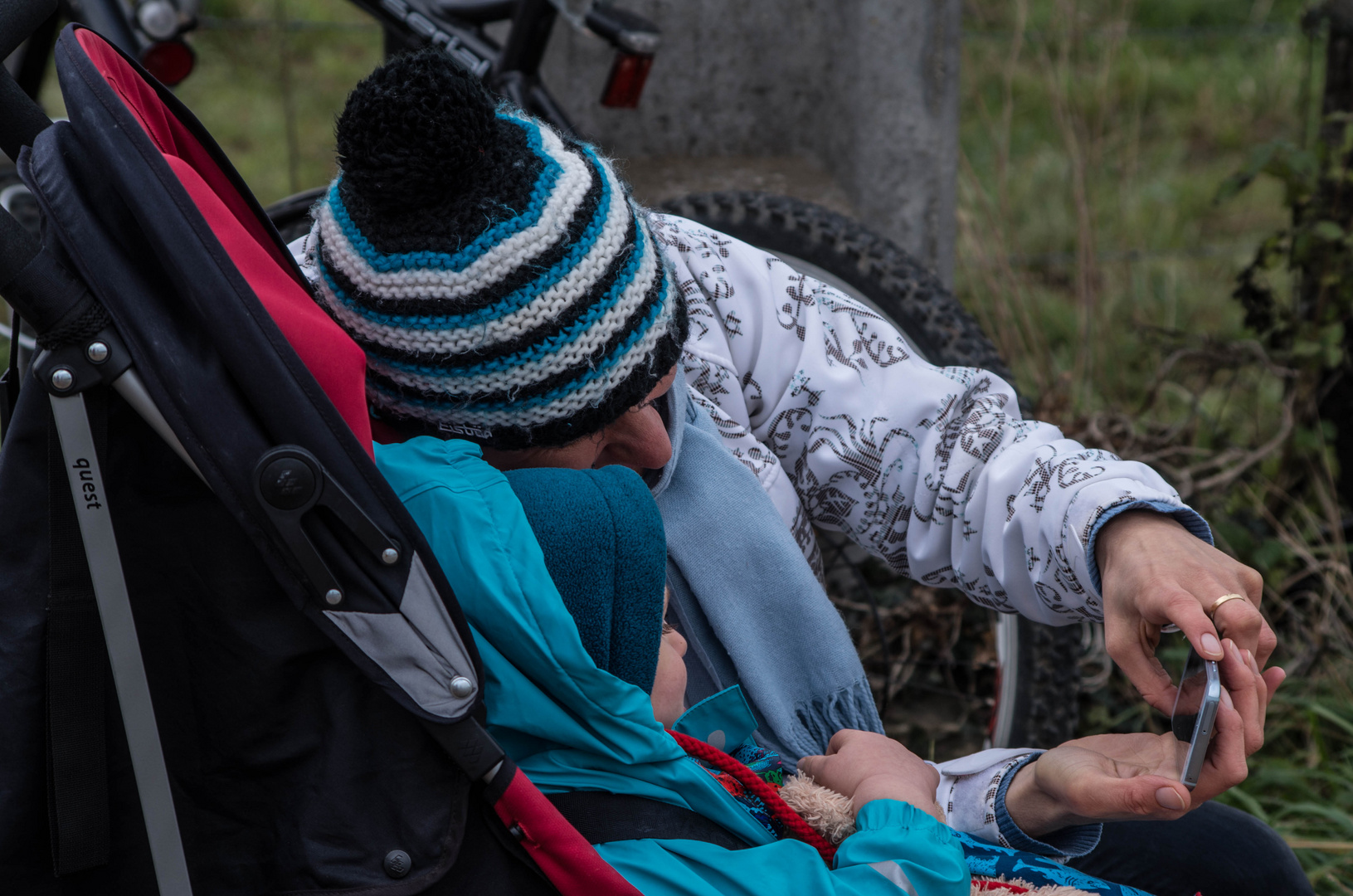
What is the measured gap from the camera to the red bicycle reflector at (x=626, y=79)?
2.43 m

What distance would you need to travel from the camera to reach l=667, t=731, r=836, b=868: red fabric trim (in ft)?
3.61

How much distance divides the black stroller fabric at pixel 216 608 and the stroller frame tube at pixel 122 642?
0.7 inches

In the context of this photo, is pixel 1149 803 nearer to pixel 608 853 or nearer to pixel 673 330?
pixel 608 853

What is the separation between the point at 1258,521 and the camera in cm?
264

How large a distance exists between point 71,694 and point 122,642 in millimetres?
55

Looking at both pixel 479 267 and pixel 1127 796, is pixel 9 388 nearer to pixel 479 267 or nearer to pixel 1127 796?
pixel 479 267

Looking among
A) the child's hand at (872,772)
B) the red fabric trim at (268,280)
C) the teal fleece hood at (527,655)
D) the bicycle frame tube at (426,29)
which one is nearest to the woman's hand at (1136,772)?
the child's hand at (872,772)

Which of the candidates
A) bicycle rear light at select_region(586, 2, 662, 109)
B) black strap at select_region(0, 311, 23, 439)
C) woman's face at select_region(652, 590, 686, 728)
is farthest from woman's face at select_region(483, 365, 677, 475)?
bicycle rear light at select_region(586, 2, 662, 109)

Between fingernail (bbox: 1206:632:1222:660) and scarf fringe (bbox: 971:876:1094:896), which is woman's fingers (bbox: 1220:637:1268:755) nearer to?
fingernail (bbox: 1206:632:1222:660)

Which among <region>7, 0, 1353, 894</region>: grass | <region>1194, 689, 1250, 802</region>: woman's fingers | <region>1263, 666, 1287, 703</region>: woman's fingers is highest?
<region>1263, 666, 1287, 703</region>: woman's fingers

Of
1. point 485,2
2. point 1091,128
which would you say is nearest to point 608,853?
point 485,2

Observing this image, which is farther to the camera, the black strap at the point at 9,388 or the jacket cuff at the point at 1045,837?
the jacket cuff at the point at 1045,837

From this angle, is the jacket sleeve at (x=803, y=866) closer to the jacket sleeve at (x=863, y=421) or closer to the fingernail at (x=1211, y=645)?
the fingernail at (x=1211, y=645)

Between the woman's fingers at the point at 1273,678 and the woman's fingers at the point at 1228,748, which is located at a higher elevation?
the woman's fingers at the point at 1273,678
